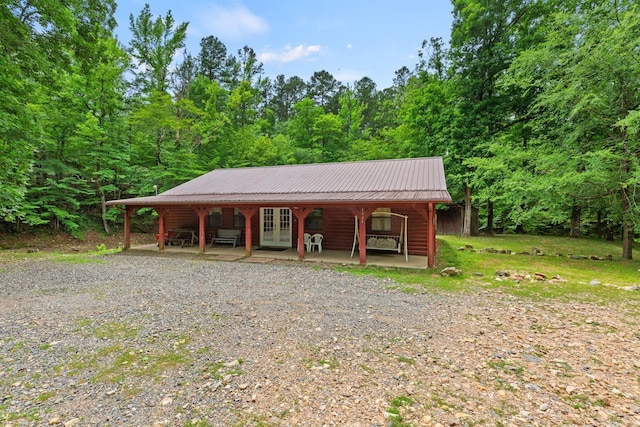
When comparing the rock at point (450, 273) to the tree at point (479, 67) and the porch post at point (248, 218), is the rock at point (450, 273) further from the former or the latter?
the tree at point (479, 67)

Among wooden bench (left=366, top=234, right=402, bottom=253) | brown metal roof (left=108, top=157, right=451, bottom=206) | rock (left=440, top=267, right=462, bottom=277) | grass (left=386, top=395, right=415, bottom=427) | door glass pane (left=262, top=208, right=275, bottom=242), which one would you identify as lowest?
grass (left=386, top=395, right=415, bottom=427)

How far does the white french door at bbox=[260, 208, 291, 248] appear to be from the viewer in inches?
435

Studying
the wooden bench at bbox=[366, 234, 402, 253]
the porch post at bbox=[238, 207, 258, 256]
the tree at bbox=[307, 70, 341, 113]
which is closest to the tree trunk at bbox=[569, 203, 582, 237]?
the wooden bench at bbox=[366, 234, 402, 253]

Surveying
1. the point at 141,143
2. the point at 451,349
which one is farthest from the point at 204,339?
the point at 141,143

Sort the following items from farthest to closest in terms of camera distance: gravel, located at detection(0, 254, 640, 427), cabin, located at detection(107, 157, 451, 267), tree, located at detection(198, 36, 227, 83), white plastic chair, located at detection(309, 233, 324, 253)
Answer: tree, located at detection(198, 36, 227, 83) < white plastic chair, located at detection(309, 233, 324, 253) < cabin, located at detection(107, 157, 451, 267) < gravel, located at detection(0, 254, 640, 427)

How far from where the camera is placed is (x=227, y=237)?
11.3 metres

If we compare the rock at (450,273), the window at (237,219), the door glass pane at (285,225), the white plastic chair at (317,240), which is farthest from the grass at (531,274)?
the window at (237,219)

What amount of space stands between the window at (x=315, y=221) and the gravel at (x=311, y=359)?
5.20 metres

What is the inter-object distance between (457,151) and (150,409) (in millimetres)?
16980

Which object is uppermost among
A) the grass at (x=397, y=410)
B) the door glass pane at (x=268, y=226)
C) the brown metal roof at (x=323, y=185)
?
the brown metal roof at (x=323, y=185)

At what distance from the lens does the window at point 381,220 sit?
9.80m

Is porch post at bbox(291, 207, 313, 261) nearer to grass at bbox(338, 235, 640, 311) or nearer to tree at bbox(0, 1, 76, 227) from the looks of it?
grass at bbox(338, 235, 640, 311)

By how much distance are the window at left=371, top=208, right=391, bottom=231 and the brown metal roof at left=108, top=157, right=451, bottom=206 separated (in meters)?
0.94

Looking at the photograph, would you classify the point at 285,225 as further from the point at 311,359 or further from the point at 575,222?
the point at 575,222
